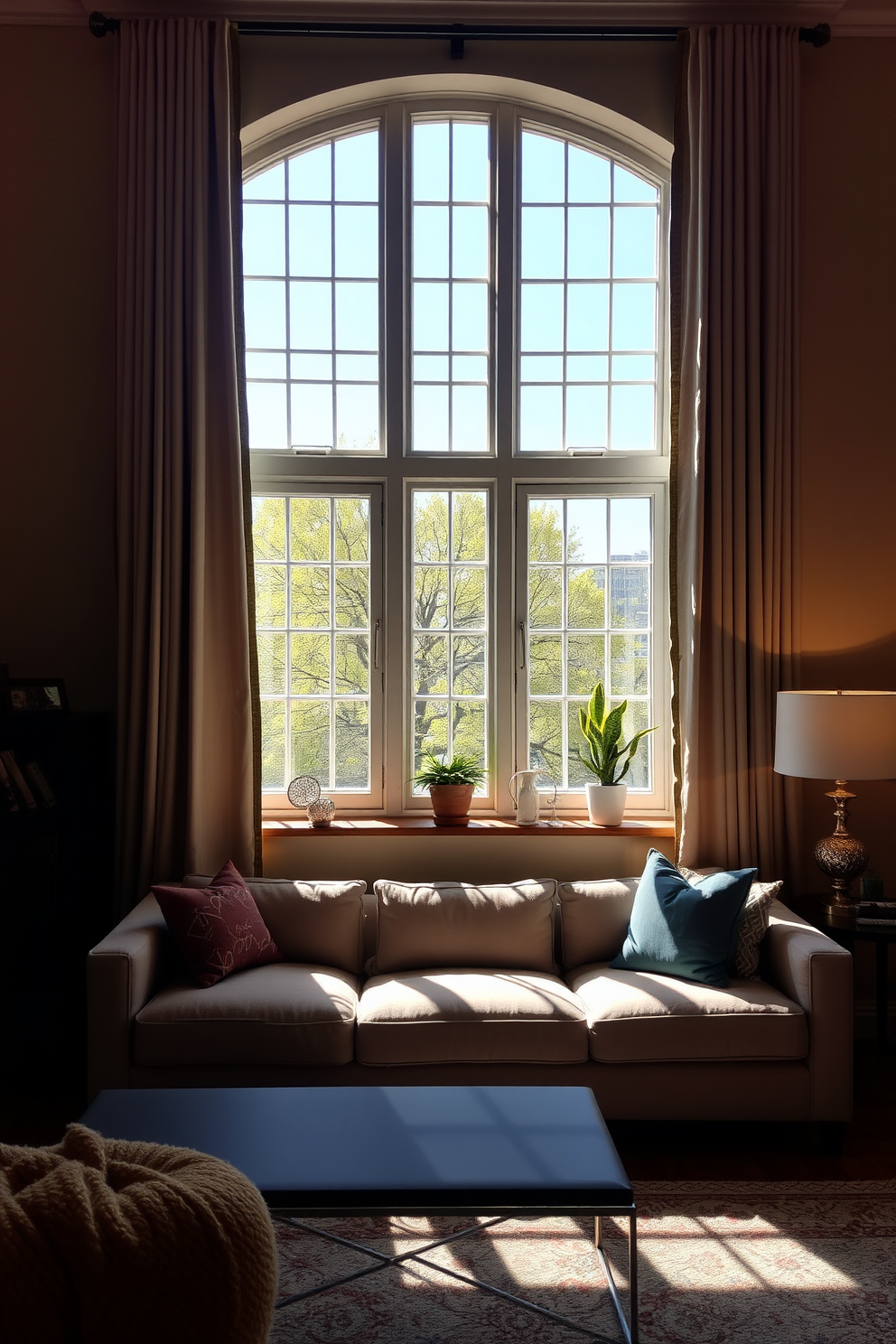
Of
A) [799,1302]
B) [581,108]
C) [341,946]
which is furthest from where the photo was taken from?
[581,108]

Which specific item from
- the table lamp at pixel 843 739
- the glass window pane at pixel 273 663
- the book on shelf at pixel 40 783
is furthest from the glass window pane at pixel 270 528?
the table lamp at pixel 843 739

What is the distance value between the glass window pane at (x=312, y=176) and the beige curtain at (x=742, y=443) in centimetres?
148

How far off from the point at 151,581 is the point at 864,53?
354 cm

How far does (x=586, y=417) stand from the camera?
4.21 m

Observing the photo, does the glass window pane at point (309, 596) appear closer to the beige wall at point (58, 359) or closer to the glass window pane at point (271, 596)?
the glass window pane at point (271, 596)

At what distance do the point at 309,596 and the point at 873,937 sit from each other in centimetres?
251

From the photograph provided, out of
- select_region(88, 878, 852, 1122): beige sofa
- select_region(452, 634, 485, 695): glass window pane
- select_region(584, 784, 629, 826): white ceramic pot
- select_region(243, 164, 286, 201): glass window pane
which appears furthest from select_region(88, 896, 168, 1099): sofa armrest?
select_region(243, 164, 286, 201): glass window pane

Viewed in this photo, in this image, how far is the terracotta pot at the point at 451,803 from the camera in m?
3.90

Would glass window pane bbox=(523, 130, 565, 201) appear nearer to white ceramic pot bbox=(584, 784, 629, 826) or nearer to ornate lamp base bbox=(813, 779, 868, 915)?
white ceramic pot bbox=(584, 784, 629, 826)

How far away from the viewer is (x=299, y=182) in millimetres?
4160

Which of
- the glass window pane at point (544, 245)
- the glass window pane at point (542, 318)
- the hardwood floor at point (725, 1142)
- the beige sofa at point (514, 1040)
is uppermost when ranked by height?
the glass window pane at point (544, 245)

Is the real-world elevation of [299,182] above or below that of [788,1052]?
above

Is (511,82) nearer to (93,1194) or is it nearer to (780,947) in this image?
(780,947)

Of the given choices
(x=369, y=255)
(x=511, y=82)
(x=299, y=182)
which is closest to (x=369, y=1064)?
(x=369, y=255)
